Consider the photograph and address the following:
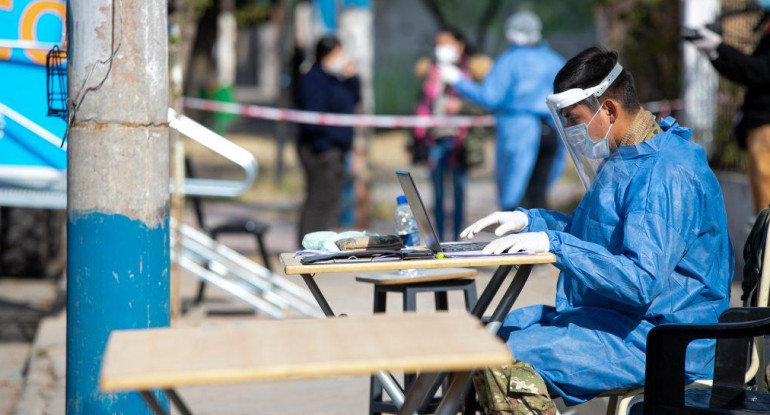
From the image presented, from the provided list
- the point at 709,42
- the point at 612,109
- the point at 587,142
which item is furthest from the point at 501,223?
the point at 709,42

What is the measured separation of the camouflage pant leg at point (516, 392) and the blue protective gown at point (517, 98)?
19.6 feet

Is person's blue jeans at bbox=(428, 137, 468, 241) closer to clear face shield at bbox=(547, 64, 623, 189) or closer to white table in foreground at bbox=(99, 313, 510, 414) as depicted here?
clear face shield at bbox=(547, 64, 623, 189)

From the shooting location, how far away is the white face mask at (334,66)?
10516mm

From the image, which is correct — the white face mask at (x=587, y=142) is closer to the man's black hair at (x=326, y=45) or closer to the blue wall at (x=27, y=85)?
the blue wall at (x=27, y=85)

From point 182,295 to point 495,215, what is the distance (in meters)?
5.56

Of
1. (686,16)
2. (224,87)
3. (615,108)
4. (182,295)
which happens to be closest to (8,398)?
(182,295)

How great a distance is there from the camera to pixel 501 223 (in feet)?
13.0

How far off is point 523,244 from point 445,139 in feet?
23.4

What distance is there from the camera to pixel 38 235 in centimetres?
965

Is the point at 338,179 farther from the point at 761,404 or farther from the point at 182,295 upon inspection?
the point at 761,404

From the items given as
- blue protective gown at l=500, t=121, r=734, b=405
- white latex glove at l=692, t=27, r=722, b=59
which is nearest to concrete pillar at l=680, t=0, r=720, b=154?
white latex glove at l=692, t=27, r=722, b=59

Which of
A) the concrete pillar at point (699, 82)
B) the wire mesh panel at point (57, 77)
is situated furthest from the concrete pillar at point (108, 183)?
the concrete pillar at point (699, 82)

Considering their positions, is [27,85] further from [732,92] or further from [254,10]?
A: [254,10]

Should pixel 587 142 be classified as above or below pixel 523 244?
above
